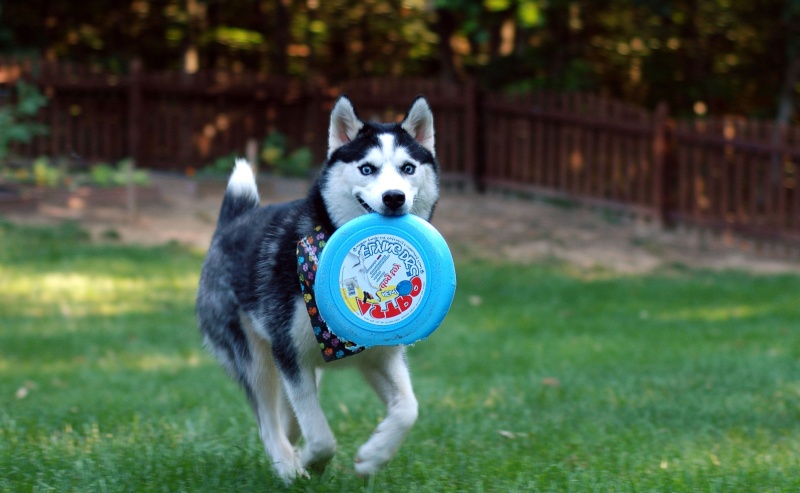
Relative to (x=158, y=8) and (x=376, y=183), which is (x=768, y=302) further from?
(x=158, y=8)

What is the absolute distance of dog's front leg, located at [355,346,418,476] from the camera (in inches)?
171

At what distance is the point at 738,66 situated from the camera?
1970 centimetres

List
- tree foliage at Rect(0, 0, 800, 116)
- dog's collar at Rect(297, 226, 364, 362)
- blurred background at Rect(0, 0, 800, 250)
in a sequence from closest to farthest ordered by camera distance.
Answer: dog's collar at Rect(297, 226, 364, 362), blurred background at Rect(0, 0, 800, 250), tree foliage at Rect(0, 0, 800, 116)

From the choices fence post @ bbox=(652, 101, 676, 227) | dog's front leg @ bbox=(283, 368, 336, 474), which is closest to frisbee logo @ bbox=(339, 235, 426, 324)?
dog's front leg @ bbox=(283, 368, 336, 474)

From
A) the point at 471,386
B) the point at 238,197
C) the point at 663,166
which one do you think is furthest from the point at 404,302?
the point at 663,166

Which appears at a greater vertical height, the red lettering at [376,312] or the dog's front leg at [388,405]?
the red lettering at [376,312]

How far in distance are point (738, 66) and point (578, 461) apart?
16.1 m

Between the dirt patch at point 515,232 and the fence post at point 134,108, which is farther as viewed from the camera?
the fence post at point 134,108

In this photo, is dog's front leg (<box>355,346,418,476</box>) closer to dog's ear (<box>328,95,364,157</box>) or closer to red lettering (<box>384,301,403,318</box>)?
red lettering (<box>384,301,403,318</box>)

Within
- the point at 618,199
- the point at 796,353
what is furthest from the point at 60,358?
the point at 618,199

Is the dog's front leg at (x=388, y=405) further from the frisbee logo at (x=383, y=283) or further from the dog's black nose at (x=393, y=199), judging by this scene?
the dog's black nose at (x=393, y=199)

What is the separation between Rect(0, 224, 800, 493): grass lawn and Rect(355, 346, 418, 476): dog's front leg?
0.38ft

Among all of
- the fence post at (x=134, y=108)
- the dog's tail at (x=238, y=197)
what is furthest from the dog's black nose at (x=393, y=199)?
the fence post at (x=134, y=108)

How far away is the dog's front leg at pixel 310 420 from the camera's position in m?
4.48
